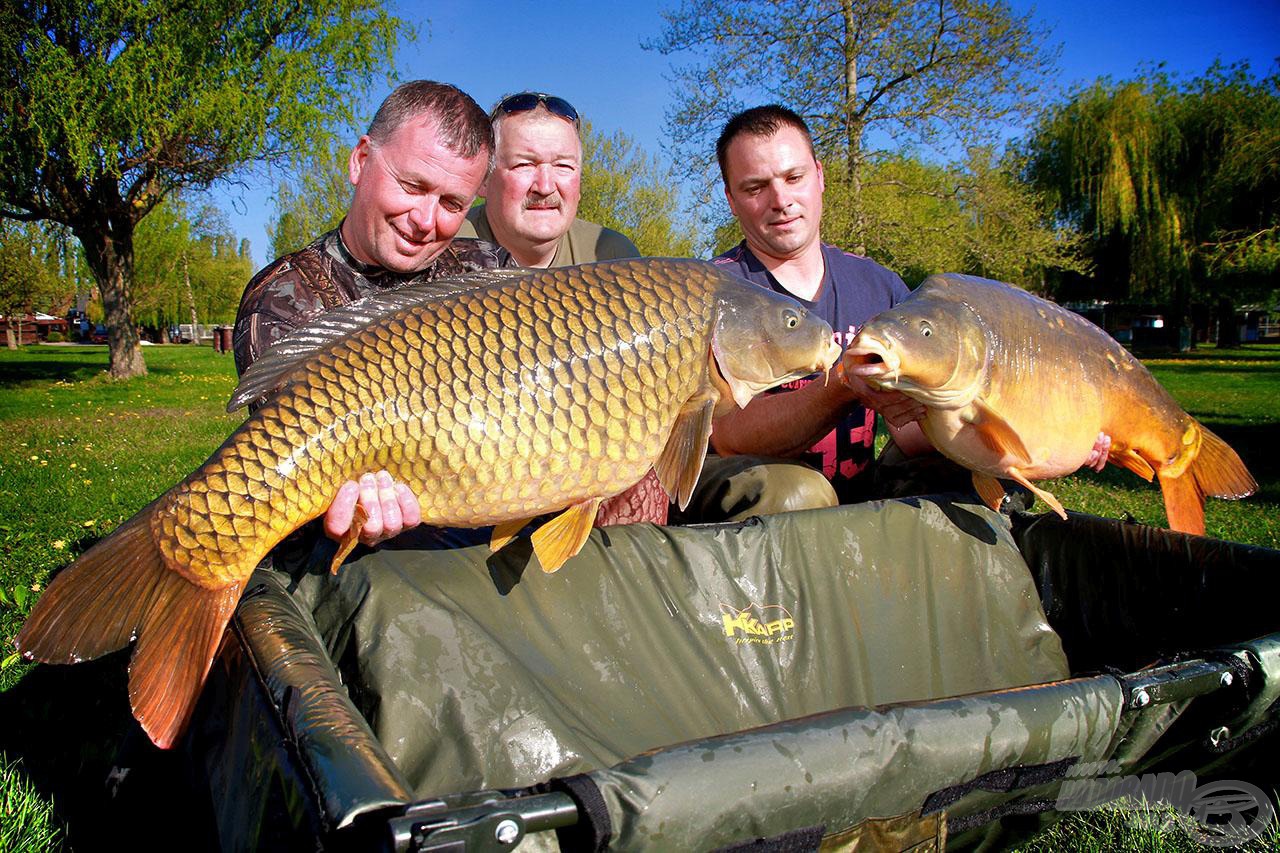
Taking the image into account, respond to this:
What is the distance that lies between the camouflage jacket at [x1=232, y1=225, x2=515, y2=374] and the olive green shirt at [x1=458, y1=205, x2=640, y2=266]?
0.82m

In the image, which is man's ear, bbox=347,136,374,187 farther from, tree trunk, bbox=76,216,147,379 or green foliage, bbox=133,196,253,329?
green foliage, bbox=133,196,253,329

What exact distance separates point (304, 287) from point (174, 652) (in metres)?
0.80

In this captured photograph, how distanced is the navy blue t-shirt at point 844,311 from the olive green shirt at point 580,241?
52 cm

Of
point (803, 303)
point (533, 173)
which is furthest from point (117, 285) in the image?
point (803, 303)

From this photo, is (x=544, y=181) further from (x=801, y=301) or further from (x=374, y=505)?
(x=374, y=505)

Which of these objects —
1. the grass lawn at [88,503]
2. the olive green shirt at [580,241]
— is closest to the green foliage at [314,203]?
the grass lawn at [88,503]

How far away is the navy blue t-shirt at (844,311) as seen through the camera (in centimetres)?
227

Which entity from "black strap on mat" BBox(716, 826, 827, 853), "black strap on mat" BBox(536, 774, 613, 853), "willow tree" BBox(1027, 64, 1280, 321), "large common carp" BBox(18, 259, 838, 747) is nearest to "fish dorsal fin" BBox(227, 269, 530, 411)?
"large common carp" BBox(18, 259, 838, 747)

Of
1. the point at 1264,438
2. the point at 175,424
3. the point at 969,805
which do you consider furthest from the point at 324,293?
the point at 1264,438

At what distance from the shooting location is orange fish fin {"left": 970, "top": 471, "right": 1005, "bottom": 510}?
5.66ft

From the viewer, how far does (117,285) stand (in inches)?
482

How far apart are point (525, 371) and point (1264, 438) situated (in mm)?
6449

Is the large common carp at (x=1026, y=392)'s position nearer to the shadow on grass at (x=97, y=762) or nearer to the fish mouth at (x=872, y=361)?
the fish mouth at (x=872, y=361)

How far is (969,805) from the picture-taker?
103cm
